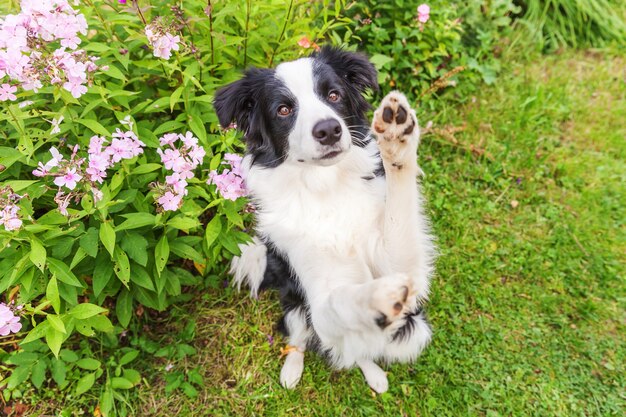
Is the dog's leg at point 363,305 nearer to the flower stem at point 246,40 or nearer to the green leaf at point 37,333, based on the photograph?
the green leaf at point 37,333

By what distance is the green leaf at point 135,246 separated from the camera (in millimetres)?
2387

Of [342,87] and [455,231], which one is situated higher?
[342,87]

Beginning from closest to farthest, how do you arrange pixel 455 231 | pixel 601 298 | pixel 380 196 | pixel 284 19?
pixel 380 196 → pixel 284 19 → pixel 601 298 → pixel 455 231

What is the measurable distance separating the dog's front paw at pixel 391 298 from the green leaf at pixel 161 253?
4.10 feet

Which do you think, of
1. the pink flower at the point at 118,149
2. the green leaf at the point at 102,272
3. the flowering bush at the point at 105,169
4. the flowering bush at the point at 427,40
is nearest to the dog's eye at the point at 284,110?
the flowering bush at the point at 105,169

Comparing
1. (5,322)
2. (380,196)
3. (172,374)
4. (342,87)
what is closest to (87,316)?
(5,322)

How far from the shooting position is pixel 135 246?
2.40 m

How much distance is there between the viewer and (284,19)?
9.19ft

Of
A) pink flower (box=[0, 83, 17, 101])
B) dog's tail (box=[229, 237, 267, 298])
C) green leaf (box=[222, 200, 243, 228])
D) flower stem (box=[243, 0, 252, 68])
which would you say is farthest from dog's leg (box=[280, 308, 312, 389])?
pink flower (box=[0, 83, 17, 101])

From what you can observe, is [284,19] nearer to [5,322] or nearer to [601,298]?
[5,322]

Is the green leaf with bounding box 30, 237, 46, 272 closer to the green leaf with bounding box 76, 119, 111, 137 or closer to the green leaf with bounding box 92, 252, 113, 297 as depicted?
the green leaf with bounding box 92, 252, 113, 297

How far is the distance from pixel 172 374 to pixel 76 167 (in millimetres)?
1790

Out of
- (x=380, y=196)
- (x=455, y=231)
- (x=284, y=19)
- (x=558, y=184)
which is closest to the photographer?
(x=380, y=196)

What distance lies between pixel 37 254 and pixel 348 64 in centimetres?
185
